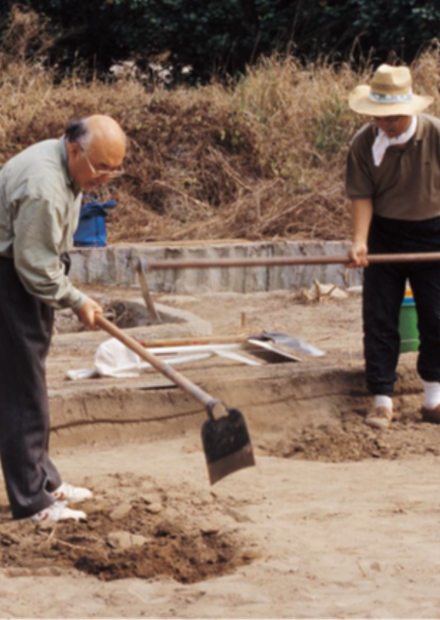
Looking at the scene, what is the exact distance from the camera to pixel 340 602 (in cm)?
409

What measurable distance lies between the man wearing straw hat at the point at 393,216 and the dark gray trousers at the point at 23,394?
7.02 ft

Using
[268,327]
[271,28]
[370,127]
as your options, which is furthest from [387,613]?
[271,28]

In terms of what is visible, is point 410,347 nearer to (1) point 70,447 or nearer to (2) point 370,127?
(2) point 370,127

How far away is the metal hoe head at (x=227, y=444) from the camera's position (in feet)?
15.3

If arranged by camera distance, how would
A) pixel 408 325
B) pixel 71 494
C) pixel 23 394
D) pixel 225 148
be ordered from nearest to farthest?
pixel 23 394 < pixel 71 494 < pixel 408 325 < pixel 225 148

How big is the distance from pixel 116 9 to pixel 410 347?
13.2 meters

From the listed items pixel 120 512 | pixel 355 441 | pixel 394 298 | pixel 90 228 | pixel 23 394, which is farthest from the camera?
pixel 90 228

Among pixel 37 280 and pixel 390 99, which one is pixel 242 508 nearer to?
pixel 37 280

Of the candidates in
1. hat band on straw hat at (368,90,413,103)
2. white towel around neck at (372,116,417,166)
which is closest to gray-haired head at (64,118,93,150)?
hat band on straw hat at (368,90,413,103)

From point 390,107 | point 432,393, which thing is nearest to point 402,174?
point 390,107

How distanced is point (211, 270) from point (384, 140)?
202 inches

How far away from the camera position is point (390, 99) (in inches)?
243

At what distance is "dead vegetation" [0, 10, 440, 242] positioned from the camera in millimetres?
12688

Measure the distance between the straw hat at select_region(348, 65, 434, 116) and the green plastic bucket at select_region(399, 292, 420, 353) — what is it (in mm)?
1489
